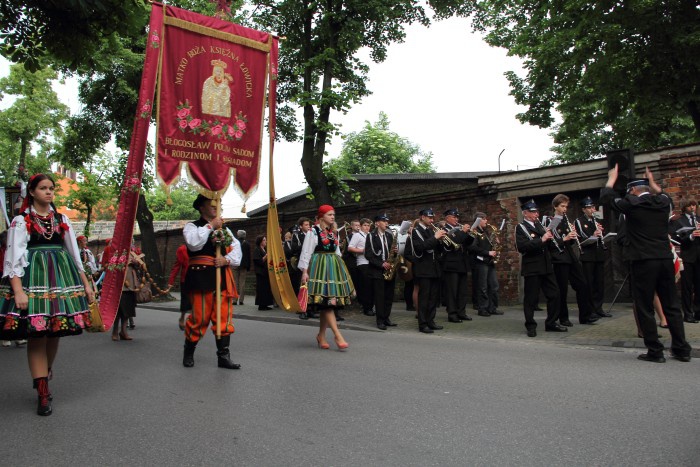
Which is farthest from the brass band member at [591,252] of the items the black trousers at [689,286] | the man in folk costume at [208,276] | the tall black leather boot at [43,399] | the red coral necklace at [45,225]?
the tall black leather boot at [43,399]

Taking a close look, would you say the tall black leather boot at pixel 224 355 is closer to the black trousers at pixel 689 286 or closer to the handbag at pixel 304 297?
the handbag at pixel 304 297

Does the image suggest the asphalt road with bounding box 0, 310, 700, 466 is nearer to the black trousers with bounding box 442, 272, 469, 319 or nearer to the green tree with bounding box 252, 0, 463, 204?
the black trousers with bounding box 442, 272, 469, 319

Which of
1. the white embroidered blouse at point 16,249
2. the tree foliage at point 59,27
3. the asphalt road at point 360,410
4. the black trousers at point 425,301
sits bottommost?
the asphalt road at point 360,410

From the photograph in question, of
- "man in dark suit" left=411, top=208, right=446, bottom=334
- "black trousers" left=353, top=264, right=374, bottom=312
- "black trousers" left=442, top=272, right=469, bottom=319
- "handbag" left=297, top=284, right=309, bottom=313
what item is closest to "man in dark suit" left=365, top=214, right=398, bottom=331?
"man in dark suit" left=411, top=208, right=446, bottom=334

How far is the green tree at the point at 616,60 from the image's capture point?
1350 cm

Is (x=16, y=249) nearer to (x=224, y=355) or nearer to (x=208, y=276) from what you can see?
(x=208, y=276)

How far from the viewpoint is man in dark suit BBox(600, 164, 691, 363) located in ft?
21.3

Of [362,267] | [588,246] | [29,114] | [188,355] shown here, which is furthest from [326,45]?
[29,114]

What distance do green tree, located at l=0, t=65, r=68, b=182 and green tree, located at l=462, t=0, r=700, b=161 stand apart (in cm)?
3056

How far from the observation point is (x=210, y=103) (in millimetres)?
7496

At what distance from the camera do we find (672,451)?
3.61m

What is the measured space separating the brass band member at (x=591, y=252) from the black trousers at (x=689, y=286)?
136 centimetres

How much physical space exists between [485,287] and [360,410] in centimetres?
790

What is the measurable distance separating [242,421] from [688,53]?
13.8 meters
